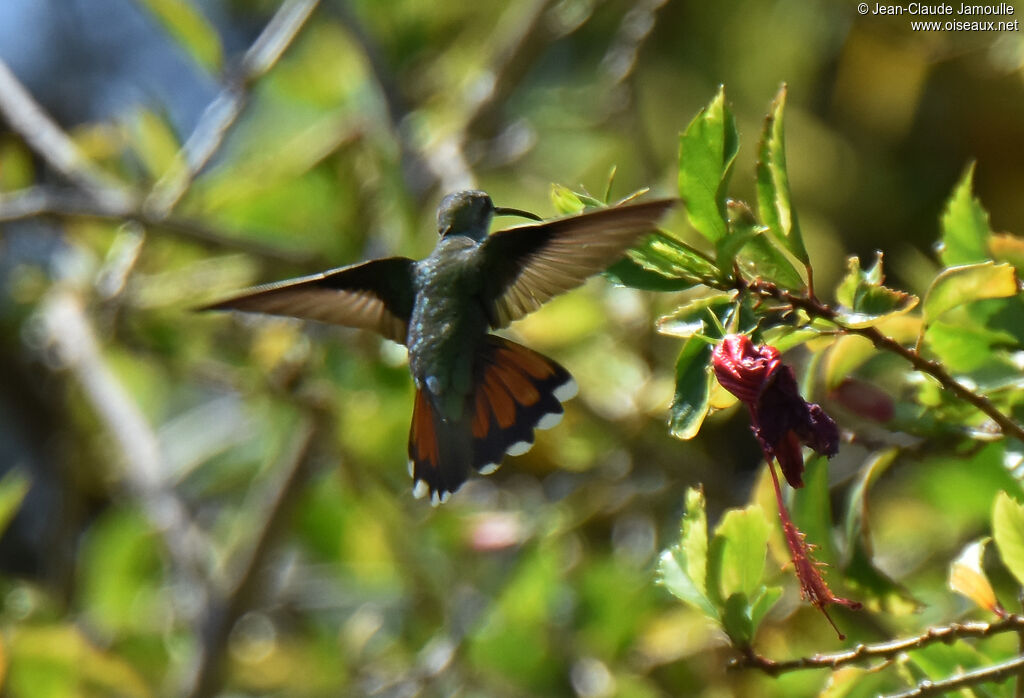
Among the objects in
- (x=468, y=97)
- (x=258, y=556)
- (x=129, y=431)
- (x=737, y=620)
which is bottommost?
(x=258, y=556)

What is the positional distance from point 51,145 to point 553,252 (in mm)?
1246

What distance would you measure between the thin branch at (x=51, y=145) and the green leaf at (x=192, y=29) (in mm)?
255

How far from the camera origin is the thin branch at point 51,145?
179cm

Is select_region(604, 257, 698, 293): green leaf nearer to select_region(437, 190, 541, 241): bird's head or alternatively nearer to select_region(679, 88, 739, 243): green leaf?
select_region(679, 88, 739, 243): green leaf

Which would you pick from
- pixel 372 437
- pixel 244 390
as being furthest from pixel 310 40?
pixel 372 437

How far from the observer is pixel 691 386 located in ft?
2.65

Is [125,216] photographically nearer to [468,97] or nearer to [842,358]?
[468,97]

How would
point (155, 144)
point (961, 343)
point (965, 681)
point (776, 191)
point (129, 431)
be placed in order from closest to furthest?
point (965, 681)
point (776, 191)
point (961, 343)
point (155, 144)
point (129, 431)

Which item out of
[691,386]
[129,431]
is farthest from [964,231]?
[129,431]

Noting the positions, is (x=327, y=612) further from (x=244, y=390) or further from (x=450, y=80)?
(x=450, y=80)

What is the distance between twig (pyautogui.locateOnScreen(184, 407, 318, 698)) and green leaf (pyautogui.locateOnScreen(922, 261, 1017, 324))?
118 centimetres

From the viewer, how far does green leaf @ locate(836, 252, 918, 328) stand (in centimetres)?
77

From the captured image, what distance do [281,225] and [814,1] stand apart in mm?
1393

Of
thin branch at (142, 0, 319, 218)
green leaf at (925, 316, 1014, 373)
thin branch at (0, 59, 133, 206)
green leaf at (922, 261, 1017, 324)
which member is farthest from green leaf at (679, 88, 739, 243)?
thin branch at (0, 59, 133, 206)
